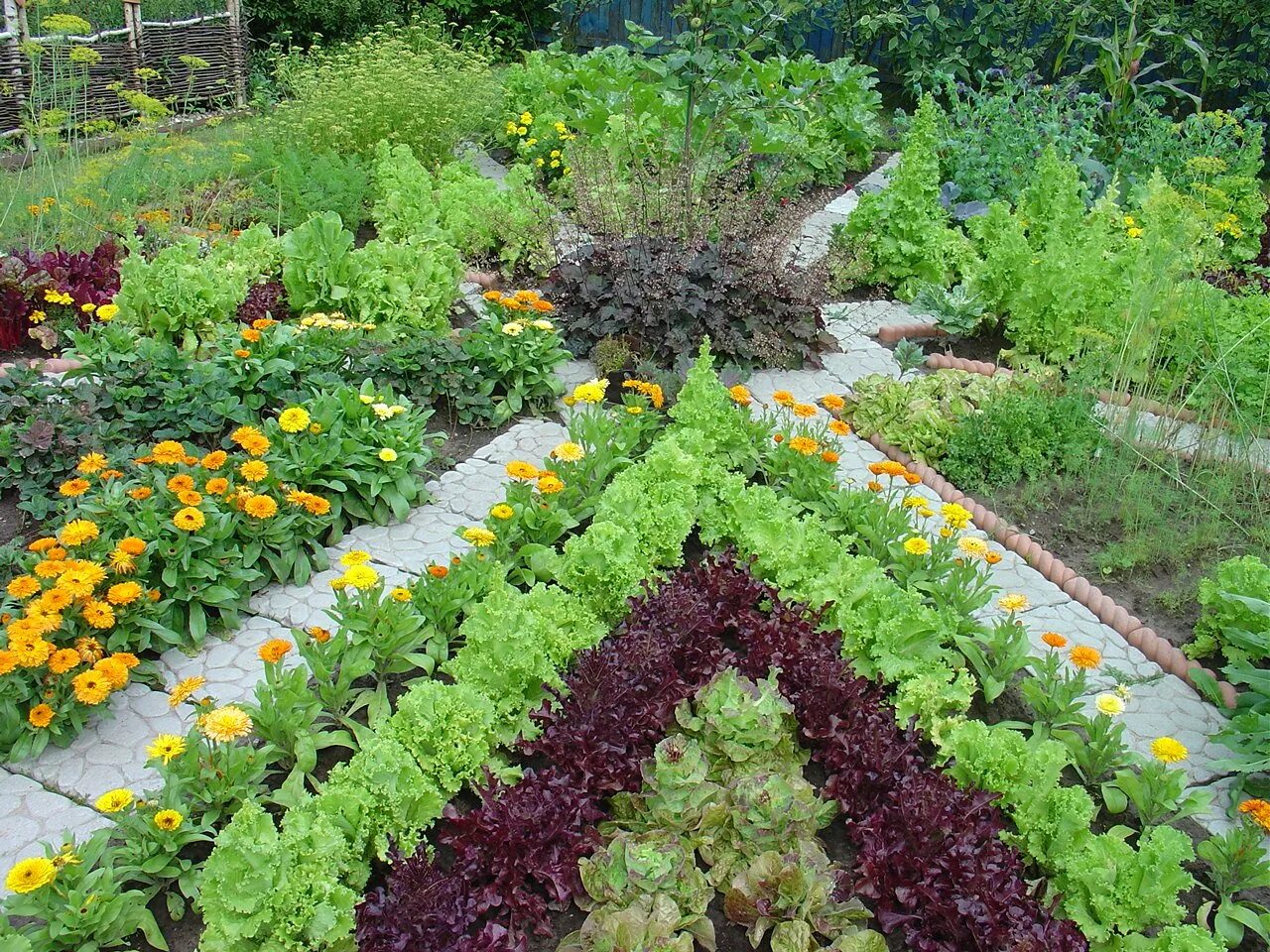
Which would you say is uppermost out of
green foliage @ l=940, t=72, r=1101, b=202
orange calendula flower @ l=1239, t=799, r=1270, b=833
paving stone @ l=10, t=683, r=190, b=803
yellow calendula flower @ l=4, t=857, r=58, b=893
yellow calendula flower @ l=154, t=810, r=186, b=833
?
green foliage @ l=940, t=72, r=1101, b=202

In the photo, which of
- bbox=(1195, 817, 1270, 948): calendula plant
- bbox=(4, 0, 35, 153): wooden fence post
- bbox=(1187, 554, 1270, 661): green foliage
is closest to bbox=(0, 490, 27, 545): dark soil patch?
bbox=(1195, 817, 1270, 948): calendula plant

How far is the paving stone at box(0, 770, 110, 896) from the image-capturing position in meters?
2.85

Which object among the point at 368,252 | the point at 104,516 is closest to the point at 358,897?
the point at 104,516

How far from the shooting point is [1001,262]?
20.0ft

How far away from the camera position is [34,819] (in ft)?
9.66

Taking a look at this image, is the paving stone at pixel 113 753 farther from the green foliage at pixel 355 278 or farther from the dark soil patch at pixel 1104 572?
the dark soil patch at pixel 1104 572

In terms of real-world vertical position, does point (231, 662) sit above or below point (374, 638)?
below

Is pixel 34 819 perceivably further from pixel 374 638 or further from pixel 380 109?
pixel 380 109

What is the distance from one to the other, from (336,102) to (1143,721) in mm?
6560

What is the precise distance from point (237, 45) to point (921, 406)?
30.2 ft

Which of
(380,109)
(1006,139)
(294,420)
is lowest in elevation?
(294,420)

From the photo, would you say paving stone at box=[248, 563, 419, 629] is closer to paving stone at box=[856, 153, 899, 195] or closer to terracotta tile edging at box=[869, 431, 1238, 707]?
terracotta tile edging at box=[869, 431, 1238, 707]

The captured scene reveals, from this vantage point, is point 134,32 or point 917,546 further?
point 134,32

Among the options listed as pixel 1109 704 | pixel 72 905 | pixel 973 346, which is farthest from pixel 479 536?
pixel 973 346
